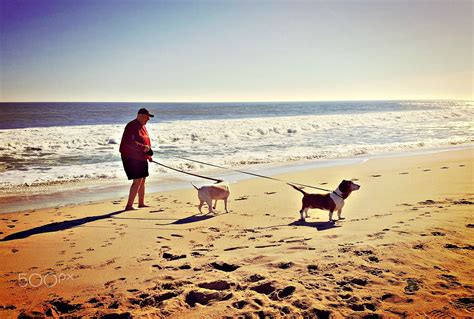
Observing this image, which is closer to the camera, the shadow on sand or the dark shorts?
the shadow on sand

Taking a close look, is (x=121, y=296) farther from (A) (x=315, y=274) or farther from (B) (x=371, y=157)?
(B) (x=371, y=157)

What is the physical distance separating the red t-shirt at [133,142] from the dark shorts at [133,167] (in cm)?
8

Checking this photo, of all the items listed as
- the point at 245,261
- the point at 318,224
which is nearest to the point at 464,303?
the point at 245,261

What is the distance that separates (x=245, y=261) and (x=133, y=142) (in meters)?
4.28

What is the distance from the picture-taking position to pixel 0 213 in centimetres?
716

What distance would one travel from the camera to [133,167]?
24.5 feet

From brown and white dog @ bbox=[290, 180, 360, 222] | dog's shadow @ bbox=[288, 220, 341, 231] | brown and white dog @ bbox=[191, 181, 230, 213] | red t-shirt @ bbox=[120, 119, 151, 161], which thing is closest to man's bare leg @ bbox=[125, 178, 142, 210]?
red t-shirt @ bbox=[120, 119, 151, 161]

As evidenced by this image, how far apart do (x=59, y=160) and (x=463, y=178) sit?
1350 centimetres

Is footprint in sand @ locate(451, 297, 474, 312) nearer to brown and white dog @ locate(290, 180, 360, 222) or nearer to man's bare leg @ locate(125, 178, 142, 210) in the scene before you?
brown and white dog @ locate(290, 180, 360, 222)

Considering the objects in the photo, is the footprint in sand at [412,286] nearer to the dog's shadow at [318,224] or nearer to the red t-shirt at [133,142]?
the dog's shadow at [318,224]

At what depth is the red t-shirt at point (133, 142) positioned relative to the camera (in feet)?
24.2

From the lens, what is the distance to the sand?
10.5ft

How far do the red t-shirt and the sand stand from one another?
3.91 ft

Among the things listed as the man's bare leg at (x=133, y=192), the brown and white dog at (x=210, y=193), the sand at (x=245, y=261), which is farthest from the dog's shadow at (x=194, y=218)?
the man's bare leg at (x=133, y=192)
